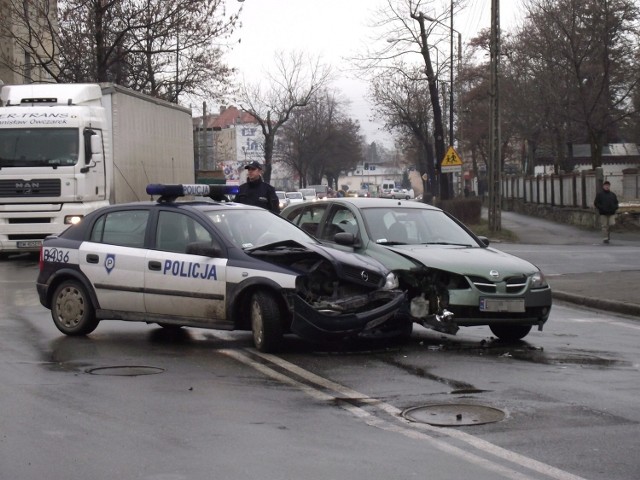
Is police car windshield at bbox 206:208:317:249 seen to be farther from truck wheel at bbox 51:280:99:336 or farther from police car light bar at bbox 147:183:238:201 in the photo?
truck wheel at bbox 51:280:99:336

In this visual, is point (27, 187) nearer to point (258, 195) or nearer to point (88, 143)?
point (88, 143)

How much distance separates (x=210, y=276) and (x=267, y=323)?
2.79 ft

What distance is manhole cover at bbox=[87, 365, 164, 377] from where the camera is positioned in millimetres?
8672

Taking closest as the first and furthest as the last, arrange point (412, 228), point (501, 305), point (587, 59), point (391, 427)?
point (391, 427) → point (501, 305) → point (412, 228) → point (587, 59)

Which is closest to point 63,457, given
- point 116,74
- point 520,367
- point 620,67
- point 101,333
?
point 520,367

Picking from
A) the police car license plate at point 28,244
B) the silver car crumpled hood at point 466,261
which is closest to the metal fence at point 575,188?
the police car license plate at point 28,244

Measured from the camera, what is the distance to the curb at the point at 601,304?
13.9 meters

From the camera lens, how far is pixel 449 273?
1046cm

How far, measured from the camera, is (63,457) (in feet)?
19.4

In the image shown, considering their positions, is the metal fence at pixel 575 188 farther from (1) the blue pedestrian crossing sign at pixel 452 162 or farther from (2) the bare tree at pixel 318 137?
(2) the bare tree at pixel 318 137

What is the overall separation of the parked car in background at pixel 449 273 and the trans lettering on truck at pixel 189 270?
5.94 feet

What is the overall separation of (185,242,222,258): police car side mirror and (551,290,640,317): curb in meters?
6.53

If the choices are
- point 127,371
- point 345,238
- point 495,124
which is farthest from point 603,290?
point 495,124

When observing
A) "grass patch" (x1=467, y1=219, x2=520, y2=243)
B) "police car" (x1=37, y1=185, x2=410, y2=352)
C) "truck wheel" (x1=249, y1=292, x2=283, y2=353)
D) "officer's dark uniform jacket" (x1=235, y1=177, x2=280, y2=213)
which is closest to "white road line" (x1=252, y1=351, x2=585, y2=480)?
"truck wheel" (x1=249, y1=292, x2=283, y2=353)
